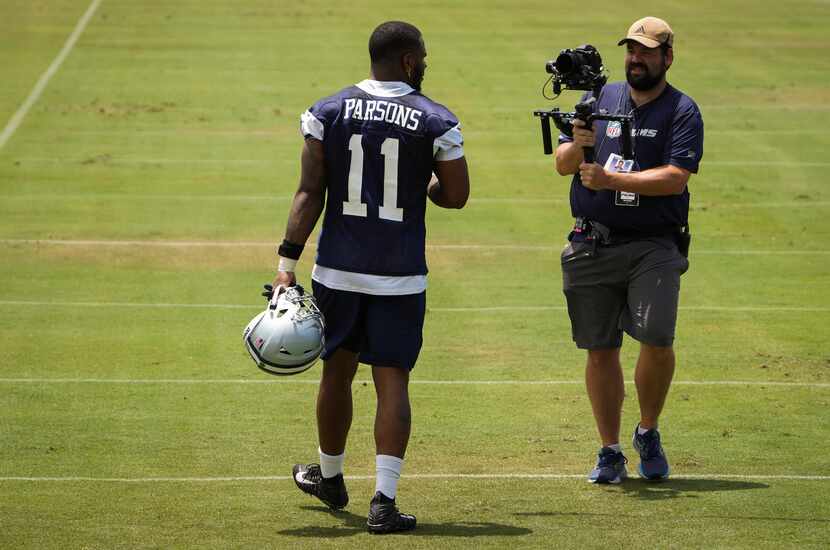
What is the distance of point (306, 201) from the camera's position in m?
6.75

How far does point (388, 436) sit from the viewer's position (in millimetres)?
6652

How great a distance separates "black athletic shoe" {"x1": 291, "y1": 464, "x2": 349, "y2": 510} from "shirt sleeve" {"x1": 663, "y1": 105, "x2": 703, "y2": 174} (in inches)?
83.7

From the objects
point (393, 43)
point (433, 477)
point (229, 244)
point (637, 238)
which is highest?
point (393, 43)

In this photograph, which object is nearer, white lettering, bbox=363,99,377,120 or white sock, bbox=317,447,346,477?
white lettering, bbox=363,99,377,120

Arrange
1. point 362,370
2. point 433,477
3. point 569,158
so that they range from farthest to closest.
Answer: point 362,370 → point 433,477 → point 569,158

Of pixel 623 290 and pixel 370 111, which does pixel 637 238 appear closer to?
pixel 623 290

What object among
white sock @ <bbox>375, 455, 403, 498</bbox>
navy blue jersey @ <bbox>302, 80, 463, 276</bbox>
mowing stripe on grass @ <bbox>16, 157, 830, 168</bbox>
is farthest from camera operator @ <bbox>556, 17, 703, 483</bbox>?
mowing stripe on grass @ <bbox>16, 157, 830, 168</bbox>

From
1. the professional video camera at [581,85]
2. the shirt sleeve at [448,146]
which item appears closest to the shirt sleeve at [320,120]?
the shirt sleeve at [448,146]

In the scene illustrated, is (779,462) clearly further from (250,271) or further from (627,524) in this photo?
(250,271)

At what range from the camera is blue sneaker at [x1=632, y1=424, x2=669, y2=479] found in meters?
7.45

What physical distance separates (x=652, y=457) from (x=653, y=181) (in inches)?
51.5

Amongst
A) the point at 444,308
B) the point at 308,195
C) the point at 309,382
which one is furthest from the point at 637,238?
the point at 444,308

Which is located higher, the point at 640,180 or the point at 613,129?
the point at 613,129

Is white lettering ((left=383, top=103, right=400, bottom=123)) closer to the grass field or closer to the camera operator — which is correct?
the camera operator
